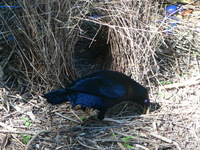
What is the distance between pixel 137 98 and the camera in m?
3.76

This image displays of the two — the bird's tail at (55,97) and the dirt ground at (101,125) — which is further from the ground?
the bird's tail at (55,97)

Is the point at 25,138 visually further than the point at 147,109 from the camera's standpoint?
No

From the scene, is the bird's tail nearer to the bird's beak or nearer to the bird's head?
the bird's head

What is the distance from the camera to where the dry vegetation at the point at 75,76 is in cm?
333

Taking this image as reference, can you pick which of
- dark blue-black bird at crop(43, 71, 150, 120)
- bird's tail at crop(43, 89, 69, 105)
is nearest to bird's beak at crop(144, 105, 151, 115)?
dark blue-black bird at crop(43, 71, 150, 120)

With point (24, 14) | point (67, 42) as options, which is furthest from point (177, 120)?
point (24, 14)

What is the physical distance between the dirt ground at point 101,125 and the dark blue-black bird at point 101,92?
7.5 inches

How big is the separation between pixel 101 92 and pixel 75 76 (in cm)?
66

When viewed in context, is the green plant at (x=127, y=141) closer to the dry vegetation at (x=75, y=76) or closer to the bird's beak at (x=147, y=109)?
the dry vegetation at (x=75, y=76)

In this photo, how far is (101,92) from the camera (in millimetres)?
3525

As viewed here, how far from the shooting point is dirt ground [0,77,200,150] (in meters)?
3.25

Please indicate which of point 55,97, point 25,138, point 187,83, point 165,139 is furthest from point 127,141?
point 187,83

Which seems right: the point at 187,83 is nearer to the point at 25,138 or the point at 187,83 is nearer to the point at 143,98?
the point at 143,98

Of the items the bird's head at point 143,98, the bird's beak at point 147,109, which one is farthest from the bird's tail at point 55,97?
the bird's beak at point 147,109
